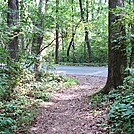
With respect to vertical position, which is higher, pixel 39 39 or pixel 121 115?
pixel 39 39

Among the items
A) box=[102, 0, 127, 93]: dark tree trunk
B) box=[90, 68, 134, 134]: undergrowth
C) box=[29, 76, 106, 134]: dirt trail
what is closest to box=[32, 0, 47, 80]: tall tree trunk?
box=[29, 76, 106, 134]: dirt trail

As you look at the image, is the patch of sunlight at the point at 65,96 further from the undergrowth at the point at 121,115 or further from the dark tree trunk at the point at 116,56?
the undergrowth at the point at 121,115

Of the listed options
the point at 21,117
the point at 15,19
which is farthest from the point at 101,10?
the point at 21,117

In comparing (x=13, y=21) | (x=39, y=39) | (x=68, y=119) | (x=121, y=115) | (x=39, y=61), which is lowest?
(x=68, y=119)

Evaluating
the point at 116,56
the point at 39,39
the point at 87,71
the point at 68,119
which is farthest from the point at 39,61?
the point at 87,71

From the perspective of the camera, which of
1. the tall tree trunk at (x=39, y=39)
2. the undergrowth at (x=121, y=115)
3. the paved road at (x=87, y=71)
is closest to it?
the undergrowth at (x=121, y=115)

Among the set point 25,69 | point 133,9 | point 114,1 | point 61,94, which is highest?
point 114,1

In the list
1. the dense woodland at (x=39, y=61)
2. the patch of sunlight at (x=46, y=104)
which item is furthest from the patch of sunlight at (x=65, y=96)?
the patch of sunlight at (x=46, y=104)

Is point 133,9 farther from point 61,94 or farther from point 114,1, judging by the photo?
point 61,94

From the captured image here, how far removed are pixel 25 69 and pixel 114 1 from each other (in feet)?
14.5

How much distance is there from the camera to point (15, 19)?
30.5 ft

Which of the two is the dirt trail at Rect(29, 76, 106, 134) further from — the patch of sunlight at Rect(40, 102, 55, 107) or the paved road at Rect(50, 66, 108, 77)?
the paved road at Rect(50, 66, 108, 77)

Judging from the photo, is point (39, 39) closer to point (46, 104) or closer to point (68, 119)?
point (46, 104)

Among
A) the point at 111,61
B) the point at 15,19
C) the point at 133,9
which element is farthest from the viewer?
the point at 15,19
